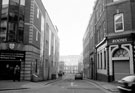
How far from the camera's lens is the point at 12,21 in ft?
76.8

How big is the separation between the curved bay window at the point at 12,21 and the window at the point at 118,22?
489 inches

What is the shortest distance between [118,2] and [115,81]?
34.0 feet

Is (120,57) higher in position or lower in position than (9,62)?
higher

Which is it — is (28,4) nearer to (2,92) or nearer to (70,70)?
(2,92)

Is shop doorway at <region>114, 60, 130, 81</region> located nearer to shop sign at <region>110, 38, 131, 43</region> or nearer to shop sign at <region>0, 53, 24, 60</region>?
shop sign at <region>110, 38, 131, 43</region>

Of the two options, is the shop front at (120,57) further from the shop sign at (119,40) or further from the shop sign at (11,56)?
the shop sign at (11,56)

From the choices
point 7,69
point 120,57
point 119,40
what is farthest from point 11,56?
point 119,40

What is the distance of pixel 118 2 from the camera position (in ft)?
79.7

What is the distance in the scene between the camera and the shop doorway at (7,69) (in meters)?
23.0

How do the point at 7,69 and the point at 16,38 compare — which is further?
the point at 16,38

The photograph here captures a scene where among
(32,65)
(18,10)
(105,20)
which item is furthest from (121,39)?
(18,10)

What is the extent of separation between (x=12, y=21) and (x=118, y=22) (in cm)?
1383

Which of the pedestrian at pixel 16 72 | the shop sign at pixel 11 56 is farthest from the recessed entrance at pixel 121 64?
the pedestrian at pixel 16 72

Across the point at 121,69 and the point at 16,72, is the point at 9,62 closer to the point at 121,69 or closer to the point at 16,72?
the point at 16,72
